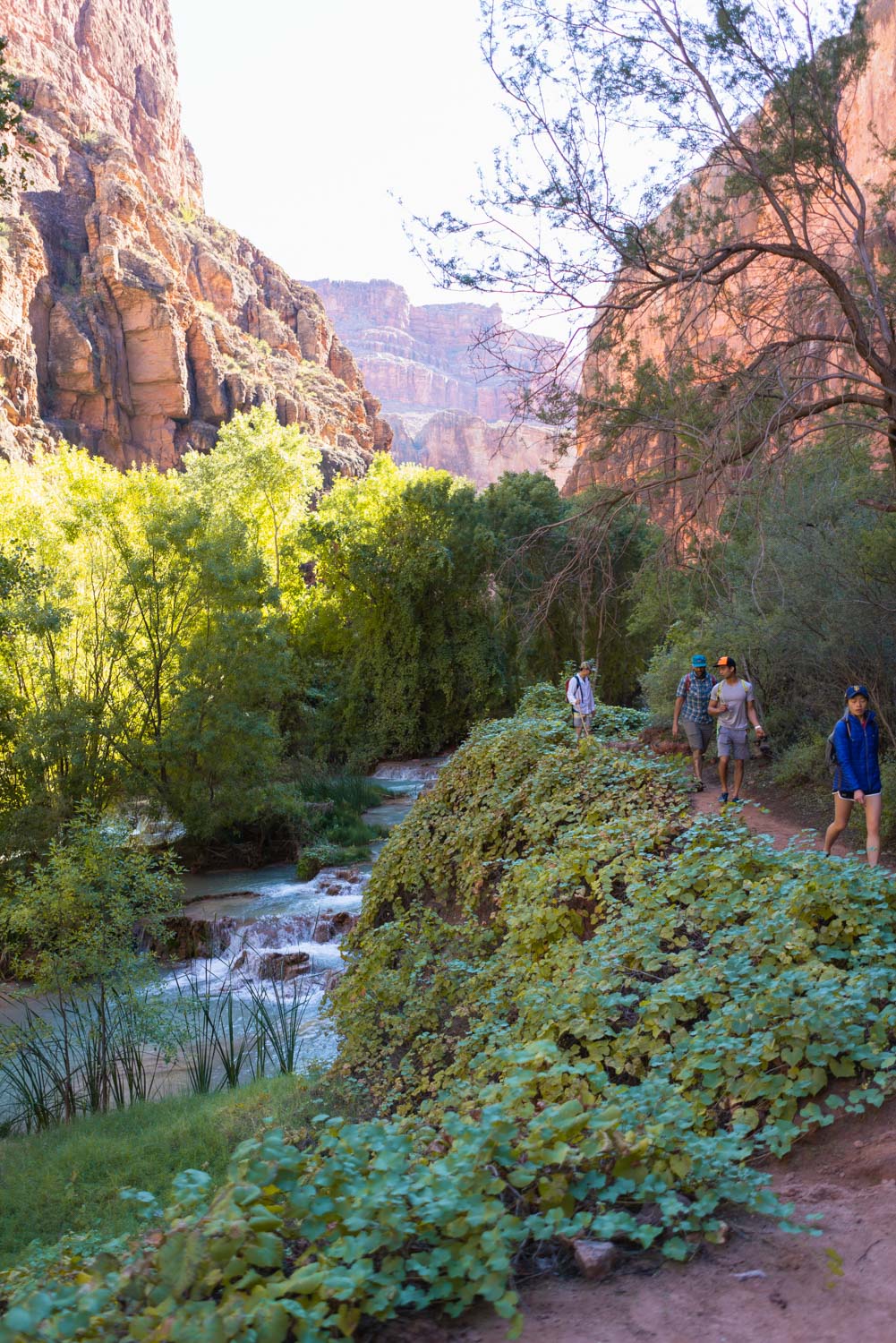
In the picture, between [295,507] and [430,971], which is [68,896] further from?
[295,507]

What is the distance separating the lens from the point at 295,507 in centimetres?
3575

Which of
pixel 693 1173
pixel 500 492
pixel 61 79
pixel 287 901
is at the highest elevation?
pixel 61 79

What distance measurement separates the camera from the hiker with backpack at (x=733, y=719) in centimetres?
1030

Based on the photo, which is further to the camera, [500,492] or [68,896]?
[500,492]

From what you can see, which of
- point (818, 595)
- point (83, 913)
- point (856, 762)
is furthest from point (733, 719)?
point (83, 913)

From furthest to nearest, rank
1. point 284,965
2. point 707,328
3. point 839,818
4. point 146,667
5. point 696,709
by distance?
point 146,667
point 284,965
point 696,709
point 707,328
point 839,818

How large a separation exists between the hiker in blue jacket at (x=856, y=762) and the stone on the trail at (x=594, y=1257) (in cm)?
549

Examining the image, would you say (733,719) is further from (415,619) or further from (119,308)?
(119,308)

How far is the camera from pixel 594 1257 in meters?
2.77

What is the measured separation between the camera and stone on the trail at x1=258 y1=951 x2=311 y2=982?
12656 millimetres

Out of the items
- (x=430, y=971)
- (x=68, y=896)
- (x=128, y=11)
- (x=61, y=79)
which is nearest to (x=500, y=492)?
(x=68, y=896)

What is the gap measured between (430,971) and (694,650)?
30.1 ft

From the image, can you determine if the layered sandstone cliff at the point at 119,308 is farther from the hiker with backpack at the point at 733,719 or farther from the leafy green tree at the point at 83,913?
the hiker with backpack at the point at 733,719

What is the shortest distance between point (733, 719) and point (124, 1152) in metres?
7.17
